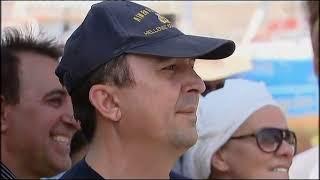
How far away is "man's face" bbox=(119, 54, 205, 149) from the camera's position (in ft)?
3.91

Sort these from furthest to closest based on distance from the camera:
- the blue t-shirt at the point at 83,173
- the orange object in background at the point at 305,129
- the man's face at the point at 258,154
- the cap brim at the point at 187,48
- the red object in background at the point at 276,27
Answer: the red object in background at the point at 276,27 → the orange object in background at the point at 305,129 → the man's face at the point at 258,154 → the blue t-shirt at the point at 83,173 → the cap brim at the point at 187,48

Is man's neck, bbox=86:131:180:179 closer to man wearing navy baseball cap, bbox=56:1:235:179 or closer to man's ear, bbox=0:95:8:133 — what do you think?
man wearing navy baseball cap, bbox=56:1:235:179

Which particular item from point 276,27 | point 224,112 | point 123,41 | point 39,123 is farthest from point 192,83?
point 276,27

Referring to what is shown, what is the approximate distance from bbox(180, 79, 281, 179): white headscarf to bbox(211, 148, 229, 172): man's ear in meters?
0.02

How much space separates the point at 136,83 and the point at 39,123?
92 centimetres

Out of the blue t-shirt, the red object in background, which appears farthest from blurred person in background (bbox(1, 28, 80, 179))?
the red object in background

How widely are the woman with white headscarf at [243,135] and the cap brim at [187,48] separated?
0.77 meters

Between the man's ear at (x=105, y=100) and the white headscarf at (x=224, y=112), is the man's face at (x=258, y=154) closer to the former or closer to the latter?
the white headscarf at (x=224, y=112)

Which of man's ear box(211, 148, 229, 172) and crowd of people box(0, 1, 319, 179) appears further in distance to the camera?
man's ear box(211, 148, 229, 172)

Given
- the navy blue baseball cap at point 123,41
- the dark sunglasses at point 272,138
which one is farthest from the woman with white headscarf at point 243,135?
the navy blue baseball cap at point 123,41

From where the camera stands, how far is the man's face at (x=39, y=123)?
2.04 m

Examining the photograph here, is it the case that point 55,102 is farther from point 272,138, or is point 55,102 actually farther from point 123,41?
point 123,41

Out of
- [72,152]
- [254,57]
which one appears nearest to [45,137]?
[72,152]

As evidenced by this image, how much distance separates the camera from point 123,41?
1.20m
